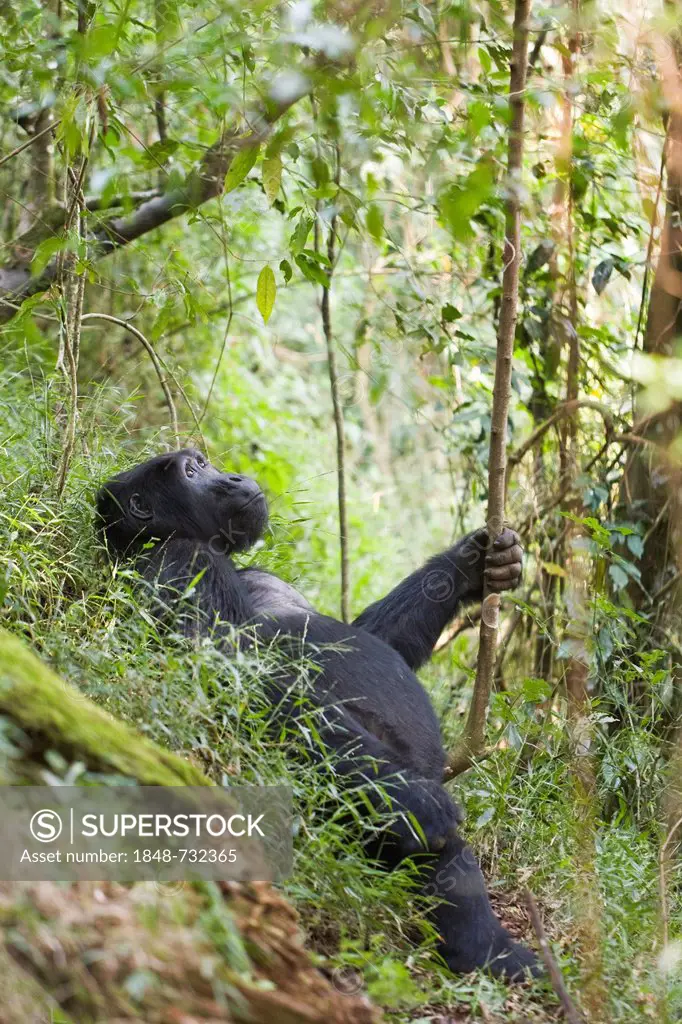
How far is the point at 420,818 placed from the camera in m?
3.24

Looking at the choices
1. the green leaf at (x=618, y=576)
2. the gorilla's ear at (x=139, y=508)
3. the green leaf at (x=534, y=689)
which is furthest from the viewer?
the green leaf at (x=618, y=576)

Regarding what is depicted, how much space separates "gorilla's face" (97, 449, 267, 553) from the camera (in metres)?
4.13

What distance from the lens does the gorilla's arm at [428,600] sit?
4434mm

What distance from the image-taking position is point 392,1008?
2695mm

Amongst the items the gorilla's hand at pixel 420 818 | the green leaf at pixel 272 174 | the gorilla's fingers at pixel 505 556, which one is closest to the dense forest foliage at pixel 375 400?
the green leaf at pixel 272 174

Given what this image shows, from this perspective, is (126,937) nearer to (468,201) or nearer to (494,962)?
(494,962)

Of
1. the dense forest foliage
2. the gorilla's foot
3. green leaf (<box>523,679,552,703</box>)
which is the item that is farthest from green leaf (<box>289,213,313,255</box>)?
the gorilla's foot

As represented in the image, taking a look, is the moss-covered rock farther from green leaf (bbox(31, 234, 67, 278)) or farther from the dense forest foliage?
green leaf (bbox(31, 234, 67, 278))

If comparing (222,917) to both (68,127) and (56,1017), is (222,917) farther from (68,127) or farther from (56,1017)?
(68,127)

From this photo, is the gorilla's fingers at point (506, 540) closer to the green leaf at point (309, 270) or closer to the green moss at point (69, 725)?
the green leaf at point (309, 270)

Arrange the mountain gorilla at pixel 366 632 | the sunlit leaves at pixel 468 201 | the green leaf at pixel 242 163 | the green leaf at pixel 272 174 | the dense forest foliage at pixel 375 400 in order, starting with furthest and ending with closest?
the green leaf at pixel 272 174 < the green leaf at pixel 242 163 < the mountain gorilla at pixel 366 632 < the dense forest foliage at pixel 375 400 < the sunlit leaves at pixel 468 201

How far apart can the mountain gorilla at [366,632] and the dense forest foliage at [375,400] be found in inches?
5.2

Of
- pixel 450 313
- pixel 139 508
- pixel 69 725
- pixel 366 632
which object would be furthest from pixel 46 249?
pixel 69 725

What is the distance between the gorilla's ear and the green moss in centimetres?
168
